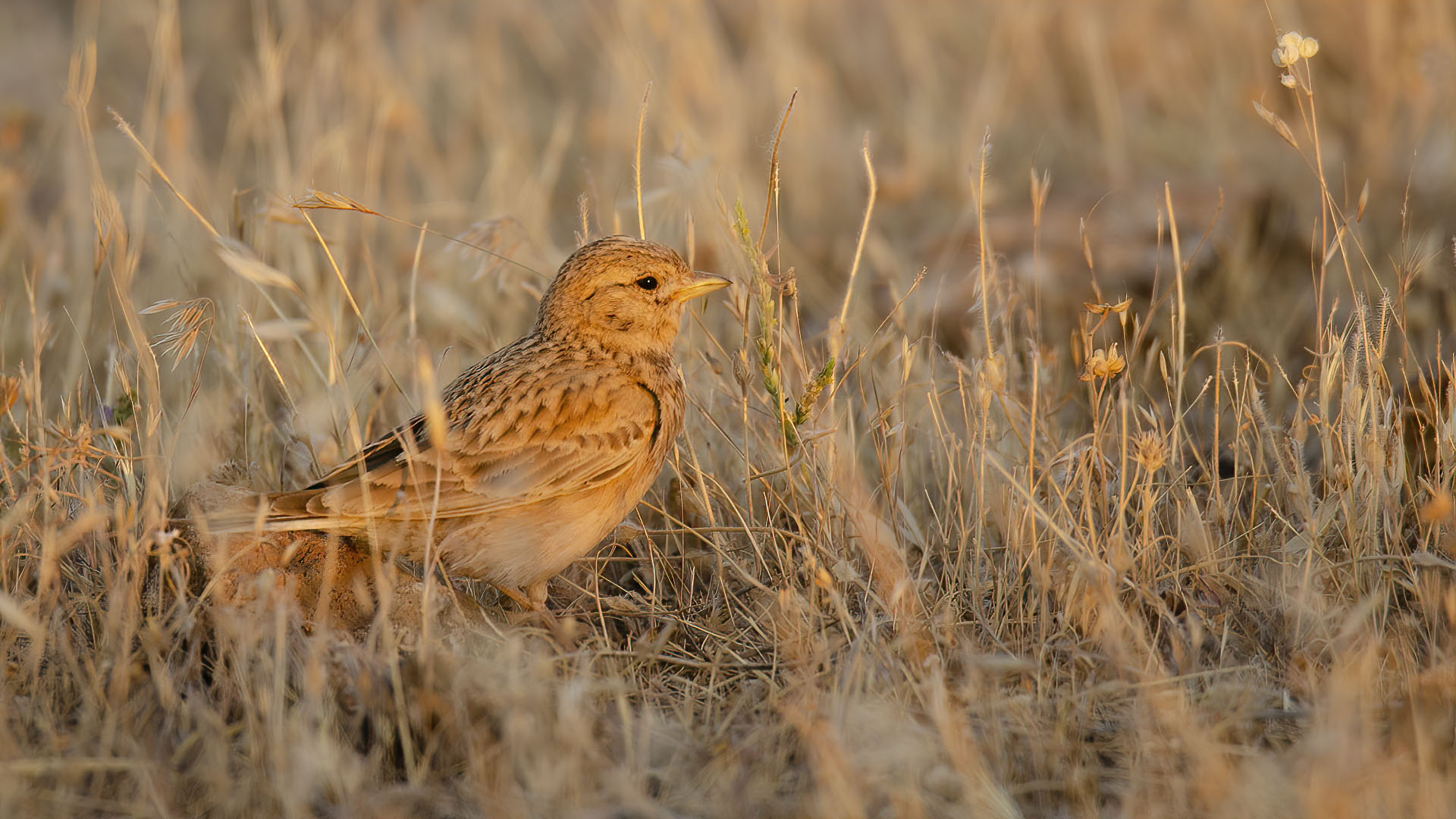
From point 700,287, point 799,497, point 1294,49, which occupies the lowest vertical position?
point 799,497

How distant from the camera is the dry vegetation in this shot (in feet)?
9.93

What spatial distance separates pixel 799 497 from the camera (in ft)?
14.3

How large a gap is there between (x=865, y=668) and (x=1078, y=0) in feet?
23.0

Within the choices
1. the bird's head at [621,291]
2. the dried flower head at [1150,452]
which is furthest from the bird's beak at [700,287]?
the dried flower head at [1150,452]

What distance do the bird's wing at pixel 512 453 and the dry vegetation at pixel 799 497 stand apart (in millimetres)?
214

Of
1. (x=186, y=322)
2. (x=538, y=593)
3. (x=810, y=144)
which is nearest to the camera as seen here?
(x=186, y=322)

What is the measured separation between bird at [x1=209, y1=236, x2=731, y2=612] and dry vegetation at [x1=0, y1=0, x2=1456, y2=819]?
16 cm

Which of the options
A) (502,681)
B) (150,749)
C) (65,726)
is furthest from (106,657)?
(502,681)

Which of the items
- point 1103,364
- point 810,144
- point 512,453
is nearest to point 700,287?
point 512,453

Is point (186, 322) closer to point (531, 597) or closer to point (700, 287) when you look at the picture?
point (531, 597)

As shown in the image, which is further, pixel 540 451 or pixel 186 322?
pixel 540 451

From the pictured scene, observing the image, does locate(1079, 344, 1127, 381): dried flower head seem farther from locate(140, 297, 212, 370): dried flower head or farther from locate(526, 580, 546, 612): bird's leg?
locate(140, 297, 212, 370): dried flower head

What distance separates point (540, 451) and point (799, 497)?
0.90 m

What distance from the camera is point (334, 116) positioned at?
24.9ft
